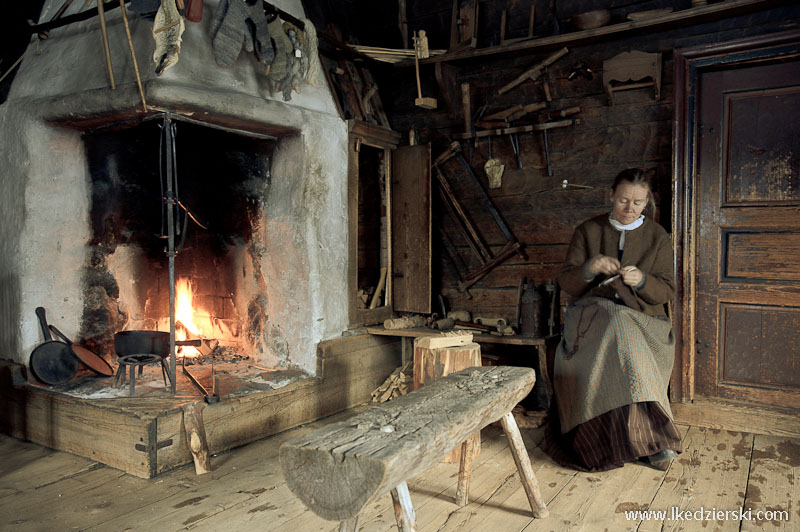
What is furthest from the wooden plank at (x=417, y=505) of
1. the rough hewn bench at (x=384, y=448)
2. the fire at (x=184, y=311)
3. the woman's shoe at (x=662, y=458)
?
the fire at (x=184, y=311)

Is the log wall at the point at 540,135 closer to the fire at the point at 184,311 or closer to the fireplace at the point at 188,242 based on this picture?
the fireplace at the point at 188,242

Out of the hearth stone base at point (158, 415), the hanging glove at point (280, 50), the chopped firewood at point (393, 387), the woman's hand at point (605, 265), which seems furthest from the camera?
the chopped firewood at point (393, 387)

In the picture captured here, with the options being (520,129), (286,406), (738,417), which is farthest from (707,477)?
(520,129)

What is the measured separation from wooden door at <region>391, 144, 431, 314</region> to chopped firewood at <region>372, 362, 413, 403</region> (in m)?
0.55

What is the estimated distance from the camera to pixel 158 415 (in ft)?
10.7

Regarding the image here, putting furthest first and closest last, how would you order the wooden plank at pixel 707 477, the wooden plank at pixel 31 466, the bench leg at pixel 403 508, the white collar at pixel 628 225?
the white collar at pixel 628 225 < the wooden plank at pixel 31 466 < the wooden plank at pixel 707 477 < the bench leg at pixel 403 508

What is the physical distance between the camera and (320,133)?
14.5ft

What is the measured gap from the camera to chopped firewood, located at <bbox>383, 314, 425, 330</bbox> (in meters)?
4.83

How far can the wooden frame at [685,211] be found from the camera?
402cm

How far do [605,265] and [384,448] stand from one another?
2.08 metres

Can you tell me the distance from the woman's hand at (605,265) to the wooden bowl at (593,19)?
1.89 meters

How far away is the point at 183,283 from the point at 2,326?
1.26 metres

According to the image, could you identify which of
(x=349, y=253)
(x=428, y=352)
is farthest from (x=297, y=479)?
(x=349, y=253)

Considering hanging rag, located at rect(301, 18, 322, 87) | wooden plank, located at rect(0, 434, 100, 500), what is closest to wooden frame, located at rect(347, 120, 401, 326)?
hanging rag, located at rect(301, 18, 322, 87)
